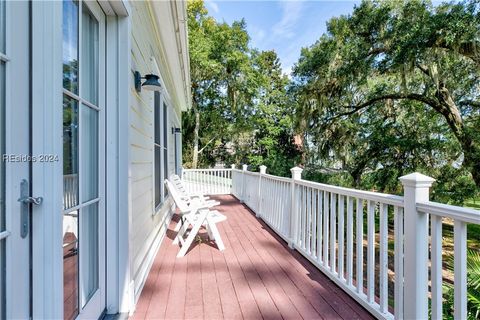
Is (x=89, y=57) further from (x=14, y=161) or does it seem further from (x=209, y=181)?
(x=209, y=181)

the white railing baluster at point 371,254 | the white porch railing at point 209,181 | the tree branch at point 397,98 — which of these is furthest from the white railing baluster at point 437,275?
the white porch railing at point 209,181

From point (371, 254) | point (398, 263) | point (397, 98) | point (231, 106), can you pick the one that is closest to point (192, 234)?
point (371, 254)

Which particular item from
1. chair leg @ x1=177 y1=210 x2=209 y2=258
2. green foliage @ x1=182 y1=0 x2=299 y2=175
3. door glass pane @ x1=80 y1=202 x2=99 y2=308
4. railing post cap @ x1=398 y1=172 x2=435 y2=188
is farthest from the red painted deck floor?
green foliage @ x1=182 y1=0 x2=299 y2=175

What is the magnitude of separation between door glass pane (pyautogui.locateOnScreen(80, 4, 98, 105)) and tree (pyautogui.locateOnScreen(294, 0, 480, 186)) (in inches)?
253

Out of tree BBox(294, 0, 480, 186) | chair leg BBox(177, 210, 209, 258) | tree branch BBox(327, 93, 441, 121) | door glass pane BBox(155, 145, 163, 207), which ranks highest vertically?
tree BBox(294, 0, 480, 186)

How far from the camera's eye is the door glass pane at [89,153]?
1.63m

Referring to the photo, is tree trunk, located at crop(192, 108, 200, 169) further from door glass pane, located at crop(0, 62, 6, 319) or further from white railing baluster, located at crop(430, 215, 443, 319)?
door glass pane, located at crop(0, 62, 6, 319)

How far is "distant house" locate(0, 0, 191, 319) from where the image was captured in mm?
1062

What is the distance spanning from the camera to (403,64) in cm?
627

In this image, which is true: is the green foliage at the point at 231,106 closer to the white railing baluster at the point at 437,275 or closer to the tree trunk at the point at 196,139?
the tree trunk at the point at 196,139

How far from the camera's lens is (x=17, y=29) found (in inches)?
41.9

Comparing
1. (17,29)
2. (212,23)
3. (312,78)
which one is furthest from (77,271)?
(212,23)

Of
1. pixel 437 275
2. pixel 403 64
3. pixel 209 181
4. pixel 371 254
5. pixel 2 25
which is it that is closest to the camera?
pixel 2 25

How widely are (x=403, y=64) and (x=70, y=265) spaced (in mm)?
7092
